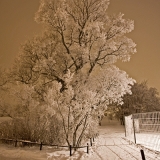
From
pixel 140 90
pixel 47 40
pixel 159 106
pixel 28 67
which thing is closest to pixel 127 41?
pixel 47 40

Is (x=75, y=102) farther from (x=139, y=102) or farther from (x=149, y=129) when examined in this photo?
(x=139, y=102)

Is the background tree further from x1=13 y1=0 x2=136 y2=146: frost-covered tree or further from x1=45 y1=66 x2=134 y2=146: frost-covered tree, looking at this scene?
x1=45 y1=66 x2=134 y2=146: frost-covered tree

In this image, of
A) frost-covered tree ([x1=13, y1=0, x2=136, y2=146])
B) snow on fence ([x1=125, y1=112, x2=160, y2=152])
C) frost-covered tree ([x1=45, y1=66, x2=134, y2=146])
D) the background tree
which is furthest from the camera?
the background tree

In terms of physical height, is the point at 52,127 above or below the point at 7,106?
below

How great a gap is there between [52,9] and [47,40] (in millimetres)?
2214

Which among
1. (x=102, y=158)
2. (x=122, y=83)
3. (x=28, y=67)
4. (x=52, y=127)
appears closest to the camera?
(x=102, y=158)

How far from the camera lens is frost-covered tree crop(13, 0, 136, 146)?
1265 cm

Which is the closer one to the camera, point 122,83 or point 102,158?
point 102,158

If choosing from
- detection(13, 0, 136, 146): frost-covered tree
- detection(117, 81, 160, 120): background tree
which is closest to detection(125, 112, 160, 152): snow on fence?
detection(13, 0, 136, 146): frost-covered tree

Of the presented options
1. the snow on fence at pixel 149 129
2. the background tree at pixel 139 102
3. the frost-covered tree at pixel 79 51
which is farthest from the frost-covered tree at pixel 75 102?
the background tree at pixel 139 102

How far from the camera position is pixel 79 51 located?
13.2m

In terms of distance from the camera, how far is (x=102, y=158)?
28.3 ft

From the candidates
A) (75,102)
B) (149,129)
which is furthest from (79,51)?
(149,129)

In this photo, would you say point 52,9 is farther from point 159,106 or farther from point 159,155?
point 159,106
